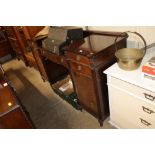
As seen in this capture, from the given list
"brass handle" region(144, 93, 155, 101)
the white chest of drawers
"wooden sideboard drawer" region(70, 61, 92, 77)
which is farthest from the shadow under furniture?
"brass handle" region(144, 93, 155, 101)

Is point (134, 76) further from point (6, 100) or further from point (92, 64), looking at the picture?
point (6, 100)

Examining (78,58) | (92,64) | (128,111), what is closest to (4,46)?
(78,58)

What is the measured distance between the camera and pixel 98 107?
167 centimetres

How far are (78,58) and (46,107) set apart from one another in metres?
1.12

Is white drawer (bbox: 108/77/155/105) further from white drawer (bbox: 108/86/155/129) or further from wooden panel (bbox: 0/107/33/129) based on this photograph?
wooden panel (bbox: 0/107/33/129)

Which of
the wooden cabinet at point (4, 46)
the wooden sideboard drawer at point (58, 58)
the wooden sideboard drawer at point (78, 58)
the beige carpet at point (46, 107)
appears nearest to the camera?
the wooden sideboard drawer at point (78, 58)

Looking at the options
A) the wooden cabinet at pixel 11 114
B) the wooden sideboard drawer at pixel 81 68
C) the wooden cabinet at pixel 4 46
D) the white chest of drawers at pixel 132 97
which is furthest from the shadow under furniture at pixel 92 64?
the wooden cabinet at pixel 4 46

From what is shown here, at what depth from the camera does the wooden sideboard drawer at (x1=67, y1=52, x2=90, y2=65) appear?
1415 millimetres

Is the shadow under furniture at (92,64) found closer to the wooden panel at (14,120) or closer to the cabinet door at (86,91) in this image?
the cabinet door at (86,91)

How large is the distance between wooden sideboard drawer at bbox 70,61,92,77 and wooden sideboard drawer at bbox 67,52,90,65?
55 millimetres

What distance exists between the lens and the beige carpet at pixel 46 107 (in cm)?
195

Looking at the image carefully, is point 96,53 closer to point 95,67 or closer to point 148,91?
point 95,67

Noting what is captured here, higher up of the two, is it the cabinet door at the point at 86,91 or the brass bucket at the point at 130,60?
the brass bucket at the point at 130,60

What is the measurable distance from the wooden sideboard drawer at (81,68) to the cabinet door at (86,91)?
0.12 ft
